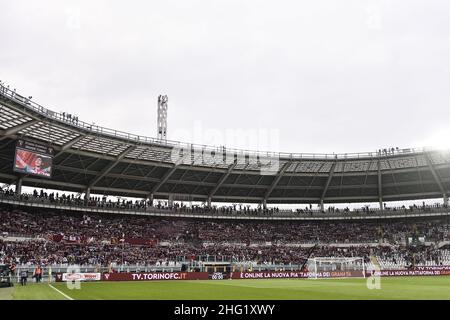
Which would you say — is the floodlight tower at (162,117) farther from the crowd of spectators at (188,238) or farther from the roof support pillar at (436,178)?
the roof support pillar at (436,178)

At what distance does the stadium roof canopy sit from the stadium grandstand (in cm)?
17

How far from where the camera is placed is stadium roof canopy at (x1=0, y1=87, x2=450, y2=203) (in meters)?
53.0

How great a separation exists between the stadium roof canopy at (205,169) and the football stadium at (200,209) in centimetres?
21

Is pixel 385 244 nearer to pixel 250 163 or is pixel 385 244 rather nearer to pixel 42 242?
pixel 250 163

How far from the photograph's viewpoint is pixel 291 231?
77.2 m

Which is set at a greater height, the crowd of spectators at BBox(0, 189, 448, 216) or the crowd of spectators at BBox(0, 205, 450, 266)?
the crowd of spectators at BBox(0, 189, 448, 216)

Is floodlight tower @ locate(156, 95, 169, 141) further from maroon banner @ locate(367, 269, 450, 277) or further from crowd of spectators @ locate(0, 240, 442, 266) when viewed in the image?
maroon banner @ locate(367, 269, 450, 277)

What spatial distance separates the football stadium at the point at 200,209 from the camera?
50312 mm

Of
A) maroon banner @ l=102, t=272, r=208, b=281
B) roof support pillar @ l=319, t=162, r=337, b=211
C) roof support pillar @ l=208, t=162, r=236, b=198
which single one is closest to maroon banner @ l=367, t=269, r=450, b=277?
roof support pillar @ l=319, t=162, r=337, b=211

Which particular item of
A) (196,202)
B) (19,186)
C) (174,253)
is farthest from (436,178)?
(19,186)

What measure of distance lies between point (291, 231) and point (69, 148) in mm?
40277

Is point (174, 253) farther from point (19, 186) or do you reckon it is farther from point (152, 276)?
point (19, 186)

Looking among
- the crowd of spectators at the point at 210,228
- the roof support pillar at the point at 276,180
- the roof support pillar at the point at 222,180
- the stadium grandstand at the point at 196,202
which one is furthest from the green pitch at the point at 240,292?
the roof support pillar at the point at 276,180

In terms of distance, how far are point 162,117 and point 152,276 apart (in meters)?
33.4
